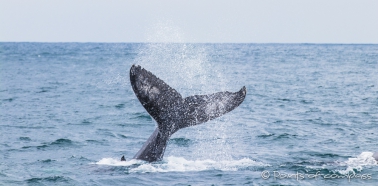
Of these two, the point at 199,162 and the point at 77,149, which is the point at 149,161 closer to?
the point at 199,162

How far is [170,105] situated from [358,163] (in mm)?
4107

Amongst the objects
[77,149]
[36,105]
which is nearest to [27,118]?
[36,105]

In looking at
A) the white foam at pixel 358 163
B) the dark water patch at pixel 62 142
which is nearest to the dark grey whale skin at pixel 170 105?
the white foam at pixel 358 163

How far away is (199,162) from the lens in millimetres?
12000

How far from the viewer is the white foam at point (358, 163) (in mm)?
11000

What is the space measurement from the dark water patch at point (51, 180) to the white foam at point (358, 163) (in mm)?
4725

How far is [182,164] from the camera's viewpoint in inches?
457

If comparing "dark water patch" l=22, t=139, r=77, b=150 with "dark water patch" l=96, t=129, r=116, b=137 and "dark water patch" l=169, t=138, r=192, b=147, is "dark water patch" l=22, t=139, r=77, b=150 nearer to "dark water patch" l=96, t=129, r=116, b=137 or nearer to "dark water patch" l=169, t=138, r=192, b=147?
"dark water patch" l=96, t=129, r=116, b=137

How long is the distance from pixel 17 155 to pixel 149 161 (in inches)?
168

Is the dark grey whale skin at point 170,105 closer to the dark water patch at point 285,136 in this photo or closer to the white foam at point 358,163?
the white foam at point 358,163

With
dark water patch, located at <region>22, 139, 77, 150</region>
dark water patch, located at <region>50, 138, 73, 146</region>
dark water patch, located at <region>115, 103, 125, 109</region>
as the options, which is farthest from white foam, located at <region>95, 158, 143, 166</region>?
dark water patch, located at <region>115, 103, 125, 109</region>

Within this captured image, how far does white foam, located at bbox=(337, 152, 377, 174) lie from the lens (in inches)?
433

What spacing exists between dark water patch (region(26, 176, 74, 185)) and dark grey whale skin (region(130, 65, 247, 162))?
1.53 metres

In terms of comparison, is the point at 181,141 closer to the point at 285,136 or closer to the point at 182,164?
the point at 285,136
